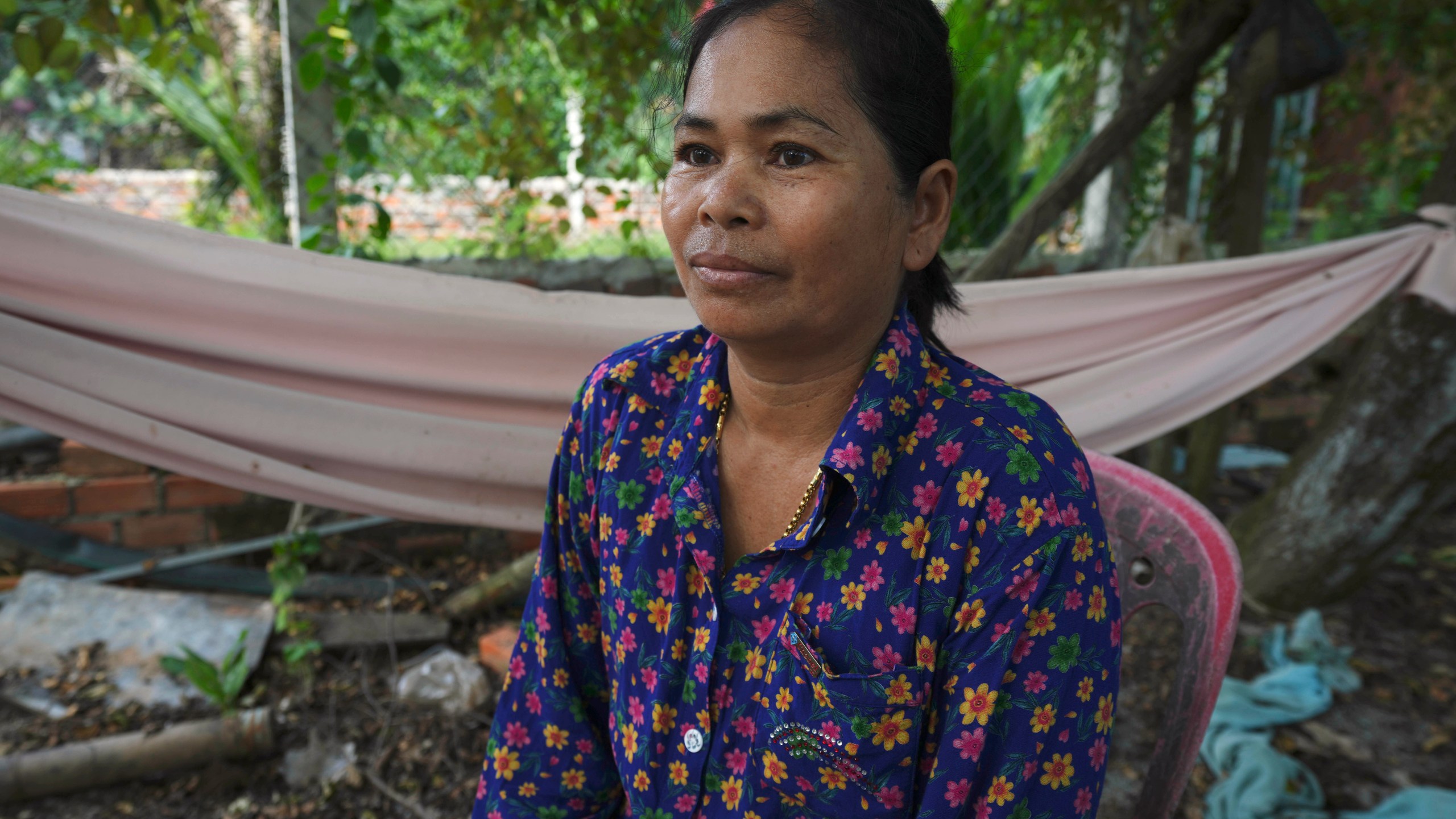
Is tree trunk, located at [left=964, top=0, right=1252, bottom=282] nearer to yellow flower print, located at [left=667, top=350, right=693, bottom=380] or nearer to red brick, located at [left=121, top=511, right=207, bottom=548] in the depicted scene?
yellow flower print, located at [left=667, top=350, right=693, bottom=380]

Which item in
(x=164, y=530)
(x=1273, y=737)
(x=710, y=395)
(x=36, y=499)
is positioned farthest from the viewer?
(x=164, y=530)

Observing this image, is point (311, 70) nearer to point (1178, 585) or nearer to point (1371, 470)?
point (1178, 585)

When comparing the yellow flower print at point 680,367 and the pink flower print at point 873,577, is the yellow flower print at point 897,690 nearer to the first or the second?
the pink flower print at point 873,577

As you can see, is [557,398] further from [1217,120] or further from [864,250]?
[1217,120]

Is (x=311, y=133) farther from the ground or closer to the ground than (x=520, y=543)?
farther from the ground

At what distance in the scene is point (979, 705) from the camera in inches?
33.7

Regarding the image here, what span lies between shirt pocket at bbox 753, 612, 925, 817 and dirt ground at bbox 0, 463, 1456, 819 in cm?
111

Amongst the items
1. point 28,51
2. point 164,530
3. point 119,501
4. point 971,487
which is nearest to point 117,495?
point 119,501

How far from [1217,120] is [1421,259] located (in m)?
0.89

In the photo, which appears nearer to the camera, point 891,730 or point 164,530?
point 891,730

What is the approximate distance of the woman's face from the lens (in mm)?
892

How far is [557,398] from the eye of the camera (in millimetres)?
1735

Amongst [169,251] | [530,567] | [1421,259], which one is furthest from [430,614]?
[1421,259]

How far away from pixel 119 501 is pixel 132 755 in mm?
793
